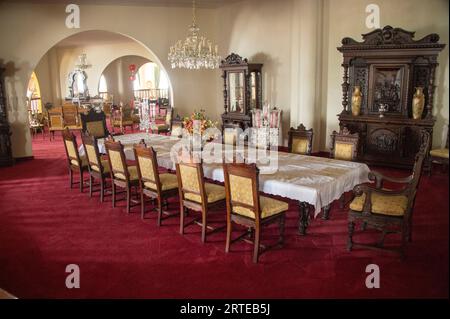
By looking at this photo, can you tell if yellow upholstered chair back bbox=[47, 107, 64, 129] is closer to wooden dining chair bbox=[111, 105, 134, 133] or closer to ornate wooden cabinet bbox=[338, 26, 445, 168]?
wooden dining chair bbox=[111, 105, 134, 133]

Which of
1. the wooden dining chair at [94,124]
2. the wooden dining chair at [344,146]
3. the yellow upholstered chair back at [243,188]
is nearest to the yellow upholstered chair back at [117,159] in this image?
the yellow upholstered chair back at [243,188]

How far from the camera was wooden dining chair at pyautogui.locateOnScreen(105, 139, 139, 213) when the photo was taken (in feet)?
15.8

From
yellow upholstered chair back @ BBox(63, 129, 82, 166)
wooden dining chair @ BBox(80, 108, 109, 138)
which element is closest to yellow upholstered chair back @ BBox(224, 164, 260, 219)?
yellow upholstered chair back @ BBox(63, 129, 82, 166)

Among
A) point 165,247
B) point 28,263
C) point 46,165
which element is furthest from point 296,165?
point 46,165

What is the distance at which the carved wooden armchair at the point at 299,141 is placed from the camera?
5321 millimetres

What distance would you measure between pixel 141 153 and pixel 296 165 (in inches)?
68.2

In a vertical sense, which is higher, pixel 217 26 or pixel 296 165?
pixel 217 26

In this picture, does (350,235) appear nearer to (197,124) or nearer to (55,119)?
(197,124)

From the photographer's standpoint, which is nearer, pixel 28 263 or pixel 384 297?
pixel 384 297

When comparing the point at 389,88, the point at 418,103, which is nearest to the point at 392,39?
the point at 389,88

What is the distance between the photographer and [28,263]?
3736mm

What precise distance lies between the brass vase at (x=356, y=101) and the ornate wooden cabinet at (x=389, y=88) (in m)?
0.04
